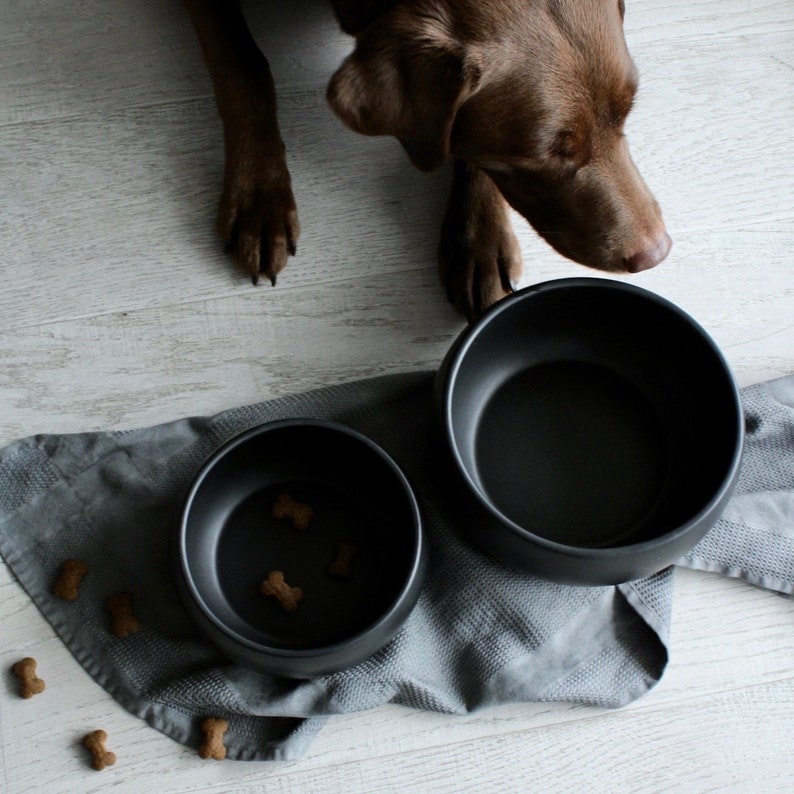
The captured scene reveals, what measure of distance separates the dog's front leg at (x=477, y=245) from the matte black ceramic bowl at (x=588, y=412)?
10 cm

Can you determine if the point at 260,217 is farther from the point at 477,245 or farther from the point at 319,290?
the point at 477,245

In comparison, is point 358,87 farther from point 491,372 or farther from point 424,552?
point 424,552

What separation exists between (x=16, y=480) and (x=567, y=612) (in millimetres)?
739

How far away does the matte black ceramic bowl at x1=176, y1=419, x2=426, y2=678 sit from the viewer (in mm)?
1164

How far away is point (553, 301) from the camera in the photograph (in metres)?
1.23

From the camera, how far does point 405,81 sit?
3.47 ft

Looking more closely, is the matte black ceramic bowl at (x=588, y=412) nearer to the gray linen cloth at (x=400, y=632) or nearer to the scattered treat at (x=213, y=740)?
the gray linen cloth at (x=400, y=632)

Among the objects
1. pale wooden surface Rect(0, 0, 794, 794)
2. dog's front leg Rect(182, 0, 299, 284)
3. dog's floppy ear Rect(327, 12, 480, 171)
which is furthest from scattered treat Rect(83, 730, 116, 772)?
dog's floppy ear Rect(327, 12, 480, 171)

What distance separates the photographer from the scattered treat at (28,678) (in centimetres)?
119

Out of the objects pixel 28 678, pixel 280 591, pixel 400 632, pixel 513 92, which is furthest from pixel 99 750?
pixel 513 92

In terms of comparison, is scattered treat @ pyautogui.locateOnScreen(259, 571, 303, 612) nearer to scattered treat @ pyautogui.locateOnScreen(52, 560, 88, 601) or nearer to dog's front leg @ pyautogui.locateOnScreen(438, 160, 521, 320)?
scattered treat @ pyautogui.locateOnScreen(52, 560, 88, 601)

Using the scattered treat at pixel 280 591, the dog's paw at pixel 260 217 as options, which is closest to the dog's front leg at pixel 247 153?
the dog's paw at pixel 260 217

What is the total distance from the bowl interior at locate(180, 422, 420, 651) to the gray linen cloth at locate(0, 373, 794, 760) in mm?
55

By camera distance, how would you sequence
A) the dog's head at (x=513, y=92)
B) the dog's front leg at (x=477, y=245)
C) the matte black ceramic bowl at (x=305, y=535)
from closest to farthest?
1. the dog's head at (x=513, y=92)
2. the matte black ceramic bowl at (x=305, y=535)
3. the dog's front leg at (x=477, y=245)
